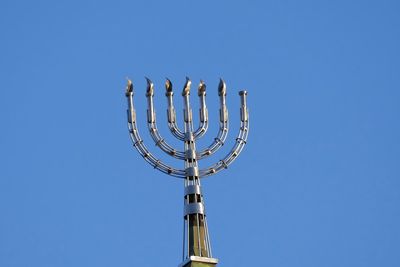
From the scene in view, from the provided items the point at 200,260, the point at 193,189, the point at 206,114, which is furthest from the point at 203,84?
the point at 200,260

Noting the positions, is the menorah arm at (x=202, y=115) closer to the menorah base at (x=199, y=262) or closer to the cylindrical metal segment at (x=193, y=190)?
the cylindrical metal segment at (x=193, y=190)

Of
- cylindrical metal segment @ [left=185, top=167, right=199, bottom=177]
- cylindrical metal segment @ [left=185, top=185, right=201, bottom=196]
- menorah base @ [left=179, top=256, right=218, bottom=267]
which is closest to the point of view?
menorah base @ [left=179, top=256, right=218, bottom=267]

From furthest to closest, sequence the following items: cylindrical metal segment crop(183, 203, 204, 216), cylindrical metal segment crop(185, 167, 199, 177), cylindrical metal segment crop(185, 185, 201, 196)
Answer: cylindrical metal segment crop(185, 167, 199, 177), cylindrical metal segment crop(185, 185, 201, 196), cylindrical metal segment crop(183, 203, 204, 216)

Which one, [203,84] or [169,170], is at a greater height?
[203,84]

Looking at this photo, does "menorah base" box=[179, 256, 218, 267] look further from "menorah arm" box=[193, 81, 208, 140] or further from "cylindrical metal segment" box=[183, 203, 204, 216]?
"menorah arm" box=[193, 81, 208, 140]

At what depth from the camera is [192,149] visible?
33094 mm

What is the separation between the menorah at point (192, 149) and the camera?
104 ft

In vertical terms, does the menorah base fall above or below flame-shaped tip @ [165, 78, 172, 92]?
below

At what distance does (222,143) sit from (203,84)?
5.55 feet

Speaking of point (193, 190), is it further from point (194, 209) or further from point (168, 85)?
point (168, 85)

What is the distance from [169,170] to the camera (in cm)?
3269

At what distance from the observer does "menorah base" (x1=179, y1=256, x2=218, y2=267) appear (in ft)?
101

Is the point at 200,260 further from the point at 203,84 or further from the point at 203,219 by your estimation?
the point at 203,84

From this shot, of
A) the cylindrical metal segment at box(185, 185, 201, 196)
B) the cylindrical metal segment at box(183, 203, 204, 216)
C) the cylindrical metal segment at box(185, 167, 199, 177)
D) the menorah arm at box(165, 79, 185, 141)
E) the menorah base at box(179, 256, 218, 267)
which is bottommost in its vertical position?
the menorah base at box(179, 256, 218, 267)
